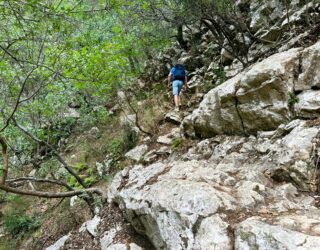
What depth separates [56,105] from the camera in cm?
1024

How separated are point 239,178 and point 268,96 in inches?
71.7

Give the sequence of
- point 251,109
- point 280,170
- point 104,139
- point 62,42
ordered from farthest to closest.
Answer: point 104,139, point 62,42, point 251,109, point 280,170

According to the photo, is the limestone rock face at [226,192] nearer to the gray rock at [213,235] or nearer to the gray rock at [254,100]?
the gray rock at [213,235]

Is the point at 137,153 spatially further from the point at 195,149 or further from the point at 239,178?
the point at 239,178

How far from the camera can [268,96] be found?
516 cm

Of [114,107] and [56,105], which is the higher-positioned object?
[56,105]

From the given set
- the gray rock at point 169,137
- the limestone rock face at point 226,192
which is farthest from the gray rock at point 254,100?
the gray rock at point 169,137

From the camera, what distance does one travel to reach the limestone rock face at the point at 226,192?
129 inches

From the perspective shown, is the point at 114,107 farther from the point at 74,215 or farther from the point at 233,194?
the point at 233,194

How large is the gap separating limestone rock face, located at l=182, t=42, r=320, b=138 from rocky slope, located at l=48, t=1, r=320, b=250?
18mm

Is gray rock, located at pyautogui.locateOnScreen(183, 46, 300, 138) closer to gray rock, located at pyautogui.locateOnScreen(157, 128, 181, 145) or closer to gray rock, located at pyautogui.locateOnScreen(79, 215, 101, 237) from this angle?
gray rock, located at pyautogui.locateOnScreen(157, 128, 181, 145)

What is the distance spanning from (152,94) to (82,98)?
323 cm

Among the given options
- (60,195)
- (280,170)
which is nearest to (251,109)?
(280,170)

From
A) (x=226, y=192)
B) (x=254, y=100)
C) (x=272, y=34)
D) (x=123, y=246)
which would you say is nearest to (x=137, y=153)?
(x=123, y=246)
